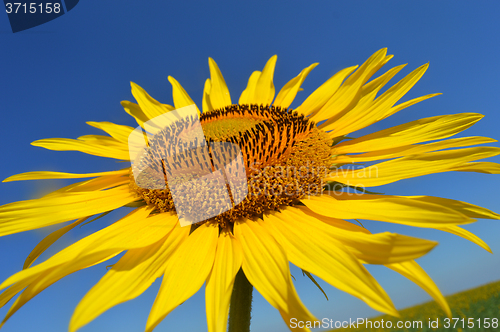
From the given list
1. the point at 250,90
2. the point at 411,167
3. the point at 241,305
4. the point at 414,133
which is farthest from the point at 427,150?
the point at 250,90

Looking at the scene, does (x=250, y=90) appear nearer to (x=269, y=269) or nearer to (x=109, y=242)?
(x=109, y=242)

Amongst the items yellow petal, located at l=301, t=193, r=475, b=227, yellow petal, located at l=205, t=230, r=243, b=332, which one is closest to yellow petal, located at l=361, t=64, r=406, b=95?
yellow petal, located at l=301, t=193, r=475, b=227

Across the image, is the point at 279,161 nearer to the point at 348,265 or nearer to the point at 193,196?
the point at 193,196

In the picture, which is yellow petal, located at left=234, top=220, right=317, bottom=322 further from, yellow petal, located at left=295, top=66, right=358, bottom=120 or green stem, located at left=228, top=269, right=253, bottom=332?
yellow petal, located at left=295, top=66, right=358, bottom=120

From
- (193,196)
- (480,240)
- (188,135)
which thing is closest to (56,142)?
(188,135)

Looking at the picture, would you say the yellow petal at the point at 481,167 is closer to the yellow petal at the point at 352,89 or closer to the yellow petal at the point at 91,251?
the yellow petal at the point at 352,89

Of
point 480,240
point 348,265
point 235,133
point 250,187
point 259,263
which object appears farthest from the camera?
point 235,133
